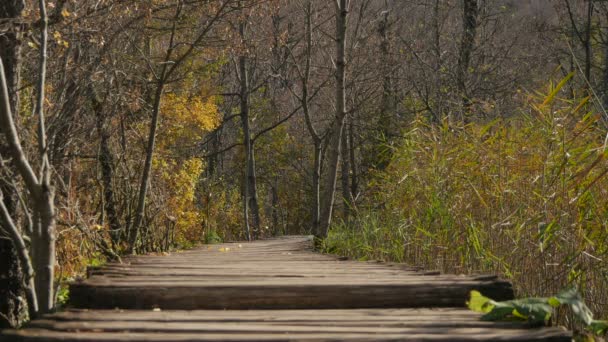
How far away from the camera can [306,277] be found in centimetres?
399

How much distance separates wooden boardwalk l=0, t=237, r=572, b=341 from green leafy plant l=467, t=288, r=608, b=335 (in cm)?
8

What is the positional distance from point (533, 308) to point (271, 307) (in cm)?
132

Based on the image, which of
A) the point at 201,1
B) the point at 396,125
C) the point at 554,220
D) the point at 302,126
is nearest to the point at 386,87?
the point at 396,125

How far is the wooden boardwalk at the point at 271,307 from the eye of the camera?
2.71m

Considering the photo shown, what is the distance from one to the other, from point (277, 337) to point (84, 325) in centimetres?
81

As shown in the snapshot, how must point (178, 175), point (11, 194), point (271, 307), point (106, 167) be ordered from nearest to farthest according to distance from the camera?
point (271, 307), point (11, 194), point (106, 167), point (178, 175)

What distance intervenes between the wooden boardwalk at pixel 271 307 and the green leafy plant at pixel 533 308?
0.08 meters

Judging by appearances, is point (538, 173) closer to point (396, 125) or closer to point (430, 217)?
point (430, 217)

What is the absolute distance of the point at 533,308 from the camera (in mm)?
2912

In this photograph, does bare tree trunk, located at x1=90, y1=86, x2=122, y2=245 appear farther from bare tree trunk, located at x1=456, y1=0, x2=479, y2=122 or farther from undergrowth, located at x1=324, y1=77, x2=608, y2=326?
bare tree trunk, located at x1=456, y1=0, x2=479, y2=122

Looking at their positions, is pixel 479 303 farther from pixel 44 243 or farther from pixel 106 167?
pixel 106 167

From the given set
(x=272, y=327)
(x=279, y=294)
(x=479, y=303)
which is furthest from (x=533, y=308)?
(x=279, y=294)

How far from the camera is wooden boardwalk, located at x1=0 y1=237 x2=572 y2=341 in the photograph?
8.91 ft

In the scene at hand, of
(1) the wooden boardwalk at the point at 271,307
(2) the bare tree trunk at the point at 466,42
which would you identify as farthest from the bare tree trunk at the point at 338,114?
(1) the wooden boardwalk at the point at 271,307
